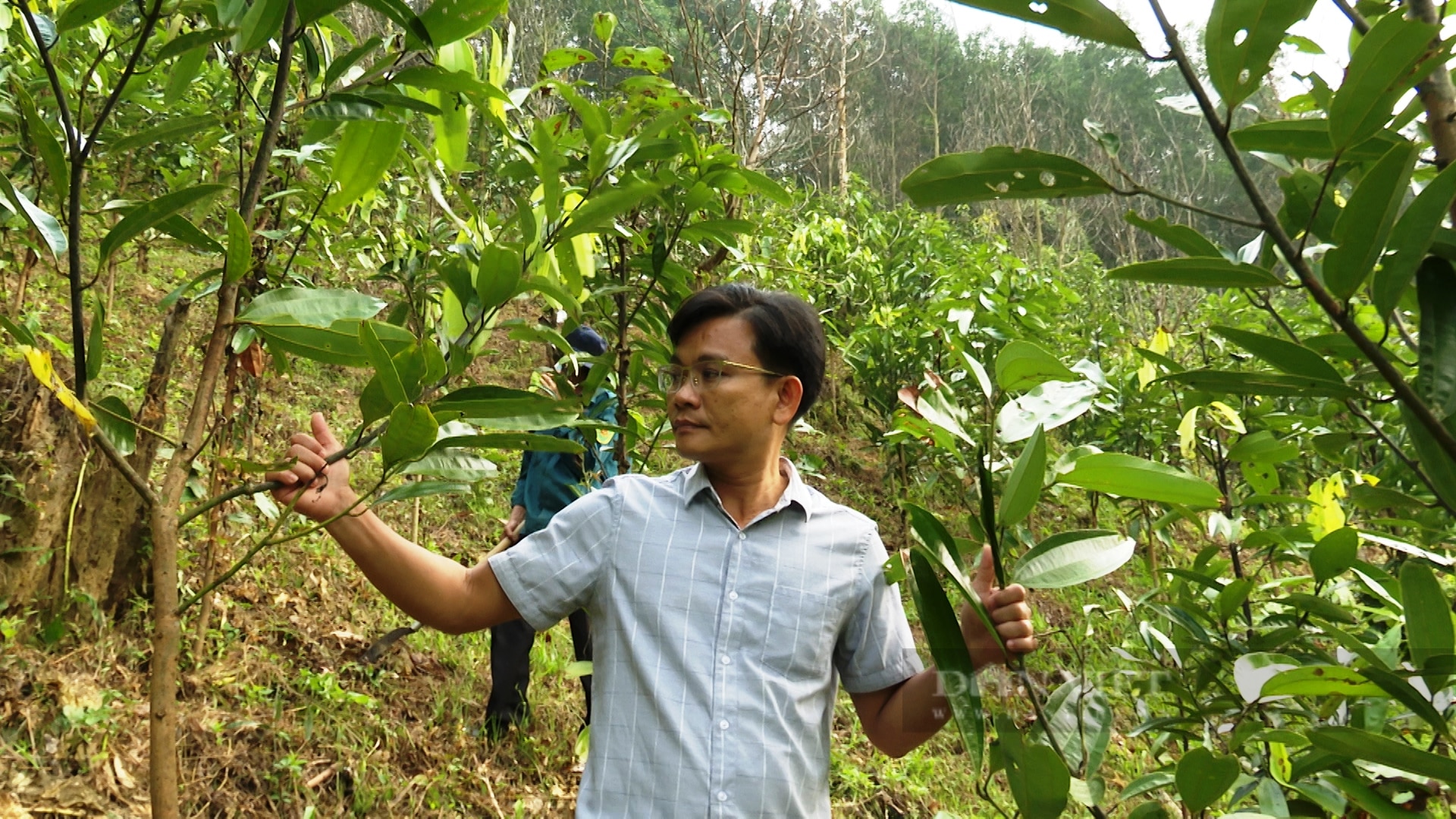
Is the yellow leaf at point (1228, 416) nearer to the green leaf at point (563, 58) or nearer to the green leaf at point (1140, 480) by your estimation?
the green leaf at point (1140, 480)

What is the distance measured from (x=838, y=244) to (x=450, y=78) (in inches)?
165

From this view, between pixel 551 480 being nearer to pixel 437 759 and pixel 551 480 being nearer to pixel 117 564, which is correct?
pixel 437 759

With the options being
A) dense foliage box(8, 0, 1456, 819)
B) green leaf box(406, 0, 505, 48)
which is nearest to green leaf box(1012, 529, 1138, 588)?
dense foliage box(8, 0, 1456, 819)

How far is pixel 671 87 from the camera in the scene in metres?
1.61

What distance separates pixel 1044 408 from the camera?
2.76ft

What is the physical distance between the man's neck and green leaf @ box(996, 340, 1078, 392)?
0.54 m

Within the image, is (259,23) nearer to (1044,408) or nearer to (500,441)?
(500,441)

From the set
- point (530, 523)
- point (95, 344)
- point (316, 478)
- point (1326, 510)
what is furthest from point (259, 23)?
point (530, 523)

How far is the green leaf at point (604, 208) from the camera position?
921 mm

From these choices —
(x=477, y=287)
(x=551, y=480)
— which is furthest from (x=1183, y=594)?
(x=551, y=480)

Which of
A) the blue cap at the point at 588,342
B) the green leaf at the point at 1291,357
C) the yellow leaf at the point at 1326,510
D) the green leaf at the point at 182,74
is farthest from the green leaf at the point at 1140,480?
the blue cap at the point at 588,342

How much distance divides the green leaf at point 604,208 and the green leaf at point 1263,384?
49 cm

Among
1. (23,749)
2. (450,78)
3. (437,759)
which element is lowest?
(437,759)

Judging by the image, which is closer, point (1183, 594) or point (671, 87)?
point (1183, 594)
